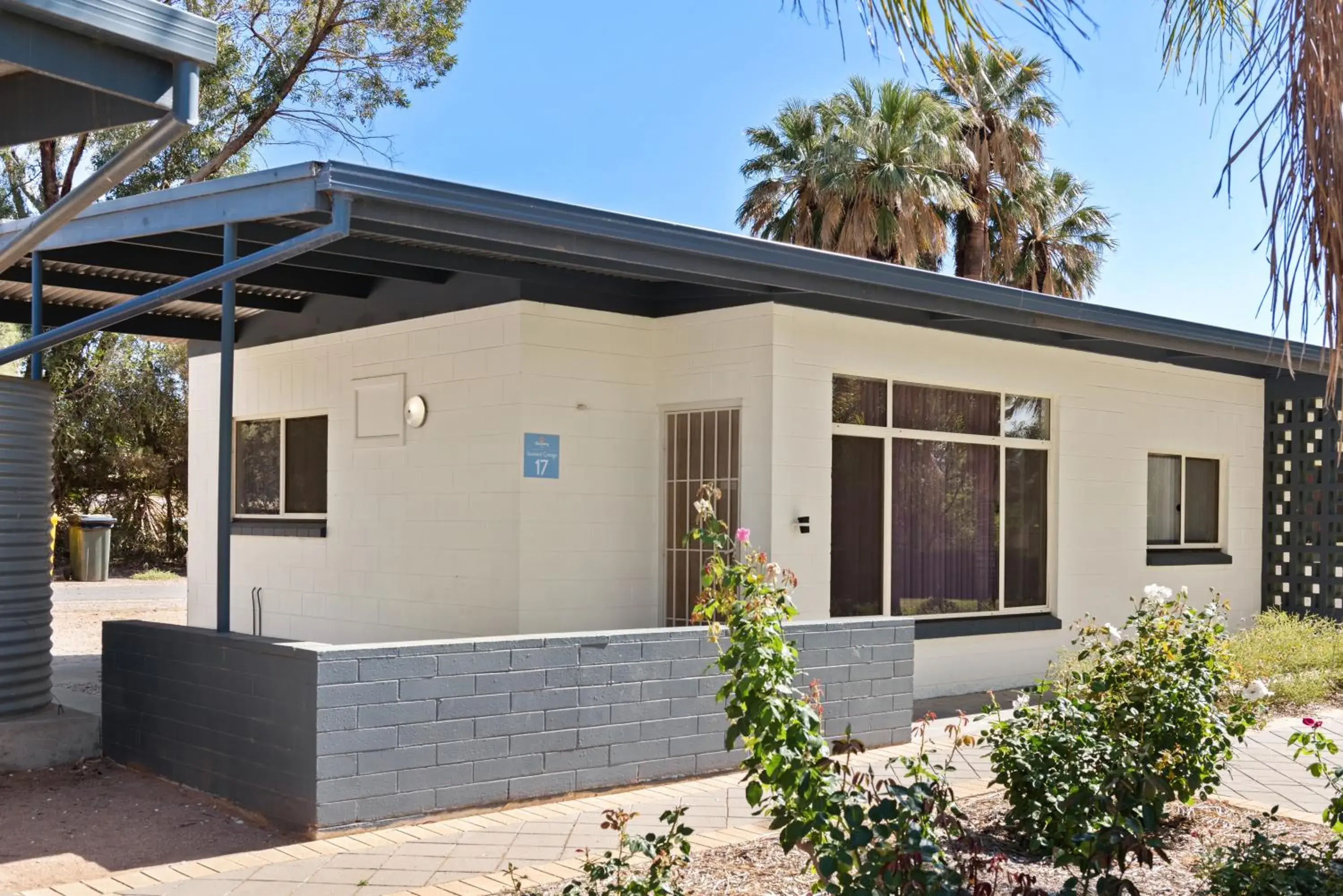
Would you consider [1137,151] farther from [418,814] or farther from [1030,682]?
[1030,682]

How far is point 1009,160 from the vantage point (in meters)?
25.7

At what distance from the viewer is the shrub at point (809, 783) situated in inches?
146

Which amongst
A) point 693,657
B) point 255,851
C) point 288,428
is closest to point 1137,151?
point 693,657

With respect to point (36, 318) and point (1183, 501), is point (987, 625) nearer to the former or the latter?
point (1183, 501)

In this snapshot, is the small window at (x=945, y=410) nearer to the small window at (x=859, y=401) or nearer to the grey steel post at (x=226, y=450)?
the small window at (x=859, y=401)

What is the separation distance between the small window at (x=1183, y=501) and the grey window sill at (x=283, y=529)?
7.48m

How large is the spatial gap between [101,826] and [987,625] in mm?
6672

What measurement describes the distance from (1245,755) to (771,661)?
16.6ft

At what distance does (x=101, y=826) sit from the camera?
244 inches

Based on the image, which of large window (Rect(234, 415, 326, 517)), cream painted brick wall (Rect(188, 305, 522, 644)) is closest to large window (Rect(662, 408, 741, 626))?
cream painted brick wall (Rect(188, 305, 522, 644))

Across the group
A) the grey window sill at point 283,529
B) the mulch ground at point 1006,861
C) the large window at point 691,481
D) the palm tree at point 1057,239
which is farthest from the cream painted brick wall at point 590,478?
the palm tree at point 1057,239

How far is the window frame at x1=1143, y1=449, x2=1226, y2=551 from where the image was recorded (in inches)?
477

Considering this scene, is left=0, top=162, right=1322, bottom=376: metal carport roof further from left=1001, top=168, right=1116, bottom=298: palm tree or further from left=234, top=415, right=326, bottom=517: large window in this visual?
left=1001, top=168, right=1116, bottom=298: palm tree

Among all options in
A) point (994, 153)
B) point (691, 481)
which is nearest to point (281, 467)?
point (691, 481)
